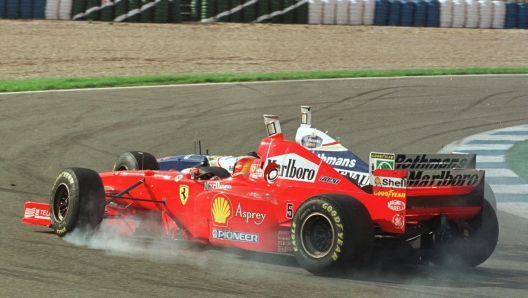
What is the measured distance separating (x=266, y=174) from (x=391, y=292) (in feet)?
5.50

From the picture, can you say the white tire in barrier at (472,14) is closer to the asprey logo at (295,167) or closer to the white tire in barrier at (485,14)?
the white tire in barrier at (485,14)

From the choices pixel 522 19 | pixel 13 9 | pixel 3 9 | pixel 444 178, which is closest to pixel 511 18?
pixel 522 19

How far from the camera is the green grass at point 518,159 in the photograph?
36.2 feet

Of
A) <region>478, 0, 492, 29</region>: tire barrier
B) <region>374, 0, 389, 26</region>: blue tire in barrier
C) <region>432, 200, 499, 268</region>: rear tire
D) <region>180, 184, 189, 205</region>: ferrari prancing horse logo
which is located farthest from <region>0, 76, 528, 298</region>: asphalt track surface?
<region>478, 0, 492, 29</region>: tire barrier

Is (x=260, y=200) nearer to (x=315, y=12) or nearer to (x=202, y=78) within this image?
(x=202, y=78)

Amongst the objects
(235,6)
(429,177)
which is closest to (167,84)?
(235,6)

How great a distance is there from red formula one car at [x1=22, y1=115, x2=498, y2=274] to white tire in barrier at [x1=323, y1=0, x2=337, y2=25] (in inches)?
820

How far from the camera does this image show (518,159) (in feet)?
38.8

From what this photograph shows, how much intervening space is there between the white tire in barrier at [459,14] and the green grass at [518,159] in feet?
53.8

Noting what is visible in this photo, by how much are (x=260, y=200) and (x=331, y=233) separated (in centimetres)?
85

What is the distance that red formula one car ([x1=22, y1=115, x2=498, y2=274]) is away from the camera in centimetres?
614

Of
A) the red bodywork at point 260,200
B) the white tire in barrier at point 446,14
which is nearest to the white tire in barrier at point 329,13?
the white tire in barrier at point 446,14

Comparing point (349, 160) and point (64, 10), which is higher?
point (64, 10)

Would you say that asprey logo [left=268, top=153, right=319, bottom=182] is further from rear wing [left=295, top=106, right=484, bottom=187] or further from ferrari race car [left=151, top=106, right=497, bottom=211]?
rear wing [left=295, top=106, right=484, bottom=187]
